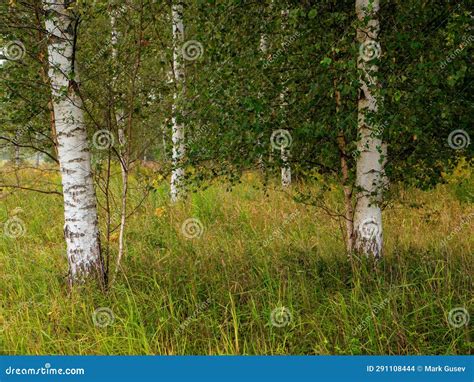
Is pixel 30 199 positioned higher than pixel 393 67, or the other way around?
pixel 393 67

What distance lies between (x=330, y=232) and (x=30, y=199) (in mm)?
7134

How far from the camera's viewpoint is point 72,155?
4191 millimetres

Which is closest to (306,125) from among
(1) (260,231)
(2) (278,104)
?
(2) (278,104)

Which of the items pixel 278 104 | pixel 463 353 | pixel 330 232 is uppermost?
pixel 278 104

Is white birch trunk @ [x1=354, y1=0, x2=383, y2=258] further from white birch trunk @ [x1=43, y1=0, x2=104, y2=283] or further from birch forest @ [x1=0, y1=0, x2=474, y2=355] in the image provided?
white birch trunk @ [x1=43, y1=0, x2=104, y2=283]

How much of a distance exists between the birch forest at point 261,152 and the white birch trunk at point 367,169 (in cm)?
2

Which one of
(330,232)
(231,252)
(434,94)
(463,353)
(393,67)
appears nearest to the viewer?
(463,353)

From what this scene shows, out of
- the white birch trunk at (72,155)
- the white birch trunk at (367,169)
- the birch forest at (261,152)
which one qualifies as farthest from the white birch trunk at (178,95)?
the white birch trunk at (367,169)

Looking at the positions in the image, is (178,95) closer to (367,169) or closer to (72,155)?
(72,155)

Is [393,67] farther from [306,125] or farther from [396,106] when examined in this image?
[306,125]

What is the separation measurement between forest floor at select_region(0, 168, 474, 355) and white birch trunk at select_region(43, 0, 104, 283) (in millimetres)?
390

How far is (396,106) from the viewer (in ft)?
12.5

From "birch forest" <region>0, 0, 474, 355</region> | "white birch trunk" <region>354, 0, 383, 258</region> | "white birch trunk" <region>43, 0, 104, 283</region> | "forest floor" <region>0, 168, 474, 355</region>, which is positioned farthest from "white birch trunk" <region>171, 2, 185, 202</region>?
"white birch trunk" <region>354, 0, 383, 258</region>

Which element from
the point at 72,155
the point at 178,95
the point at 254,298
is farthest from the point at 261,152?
the point at 72,155
